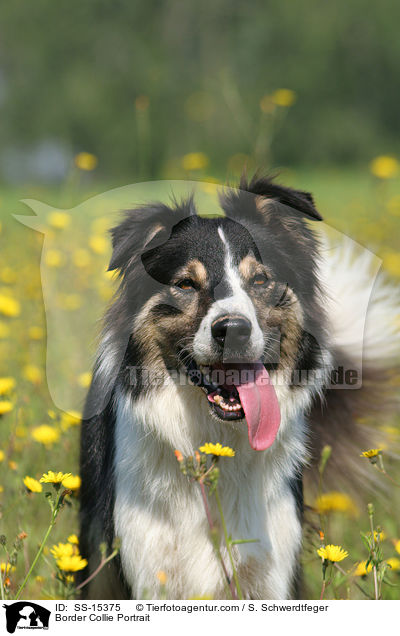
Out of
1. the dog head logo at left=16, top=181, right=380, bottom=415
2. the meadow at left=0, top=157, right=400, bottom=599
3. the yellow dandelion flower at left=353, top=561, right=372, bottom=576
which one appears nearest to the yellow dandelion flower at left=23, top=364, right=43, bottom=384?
the meadow at left=0, top=157, right=400, bottom=599

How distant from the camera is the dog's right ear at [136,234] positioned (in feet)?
7.44

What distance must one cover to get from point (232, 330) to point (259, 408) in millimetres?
289

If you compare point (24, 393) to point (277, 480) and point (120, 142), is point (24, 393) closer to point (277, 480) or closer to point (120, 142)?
point (277, 480)

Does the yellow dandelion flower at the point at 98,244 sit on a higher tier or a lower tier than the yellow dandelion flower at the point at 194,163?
lower

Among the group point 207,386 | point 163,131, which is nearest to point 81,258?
point 207,386

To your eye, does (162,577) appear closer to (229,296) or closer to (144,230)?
(229,296)

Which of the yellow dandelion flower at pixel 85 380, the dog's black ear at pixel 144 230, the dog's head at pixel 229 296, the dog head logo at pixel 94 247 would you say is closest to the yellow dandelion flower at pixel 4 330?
the yellow dandelion flower at pixel 85 380

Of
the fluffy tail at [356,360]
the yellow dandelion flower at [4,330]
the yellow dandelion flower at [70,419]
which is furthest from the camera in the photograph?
the yellow dandelion flower at [4,330]

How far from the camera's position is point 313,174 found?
13.0ft

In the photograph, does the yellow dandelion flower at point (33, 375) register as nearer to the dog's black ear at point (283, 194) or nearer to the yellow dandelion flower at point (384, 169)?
the dog's black ear at point (283, 194)

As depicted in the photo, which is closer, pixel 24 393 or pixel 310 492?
pixel 310 492

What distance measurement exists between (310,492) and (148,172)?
1.56m
